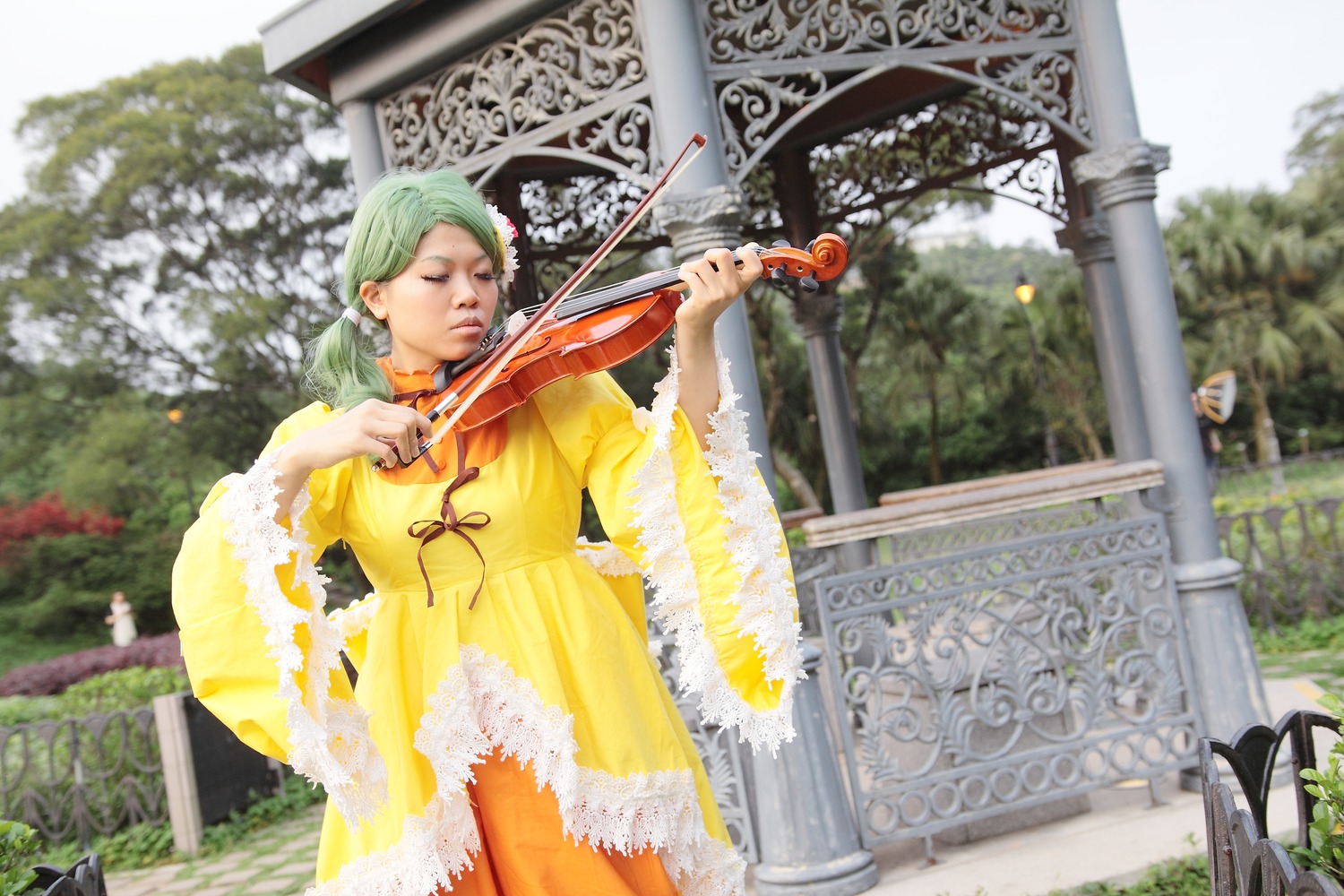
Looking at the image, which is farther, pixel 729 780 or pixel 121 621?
pixel 121 621

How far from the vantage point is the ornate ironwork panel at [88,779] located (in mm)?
6086

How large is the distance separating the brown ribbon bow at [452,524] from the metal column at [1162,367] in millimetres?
3283

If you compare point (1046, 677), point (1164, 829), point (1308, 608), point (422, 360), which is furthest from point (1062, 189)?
point (422, 360)

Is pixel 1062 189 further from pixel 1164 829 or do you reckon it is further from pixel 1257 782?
pixel 1257 782

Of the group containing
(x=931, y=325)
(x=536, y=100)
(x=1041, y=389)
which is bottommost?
(x=1041, y=389)

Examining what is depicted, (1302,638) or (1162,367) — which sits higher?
(1162,367)

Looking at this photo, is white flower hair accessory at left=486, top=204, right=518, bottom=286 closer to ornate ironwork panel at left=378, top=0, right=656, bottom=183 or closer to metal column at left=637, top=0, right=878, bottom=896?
metal column at left=637, top=0, right=878, bottom=896

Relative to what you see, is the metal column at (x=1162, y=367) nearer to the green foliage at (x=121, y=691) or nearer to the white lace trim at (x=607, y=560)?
the white lace trim at (x=607, y=560)

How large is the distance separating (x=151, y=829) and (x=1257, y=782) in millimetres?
5964

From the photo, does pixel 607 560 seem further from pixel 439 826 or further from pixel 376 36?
pixel 376 36

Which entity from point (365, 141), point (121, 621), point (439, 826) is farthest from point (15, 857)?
point (121, 621)

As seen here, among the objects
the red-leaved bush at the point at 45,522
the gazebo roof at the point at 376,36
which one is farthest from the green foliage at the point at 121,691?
the red-leaved bush at the point at 45,522

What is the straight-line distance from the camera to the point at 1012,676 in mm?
3898

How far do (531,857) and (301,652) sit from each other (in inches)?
19.1
